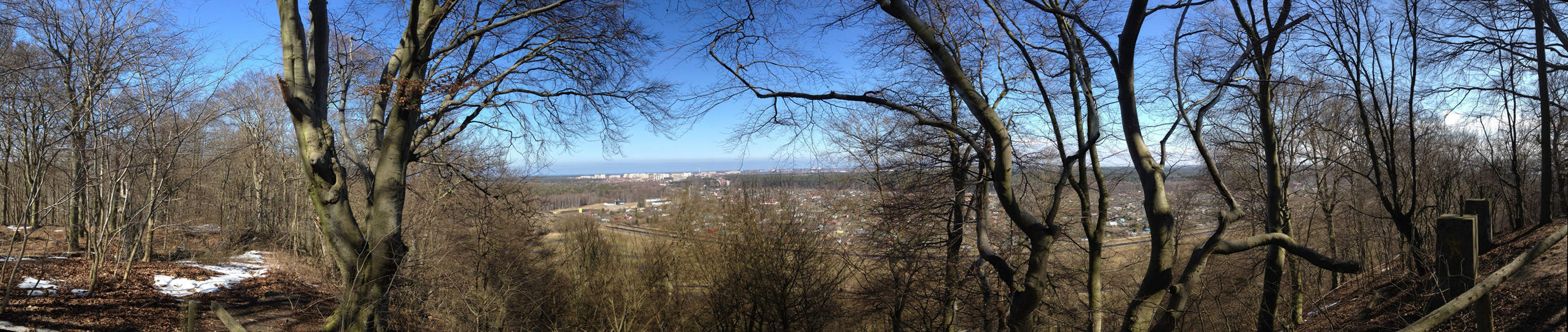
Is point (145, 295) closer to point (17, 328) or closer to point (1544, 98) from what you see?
point (17, 328)

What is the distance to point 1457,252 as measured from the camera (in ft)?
11.5

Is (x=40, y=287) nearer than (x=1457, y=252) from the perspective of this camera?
No

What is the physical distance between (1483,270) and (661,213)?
20.7m

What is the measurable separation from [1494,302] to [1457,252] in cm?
241

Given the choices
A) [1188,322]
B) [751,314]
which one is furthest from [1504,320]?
[751,314]

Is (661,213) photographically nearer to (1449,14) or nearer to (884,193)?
(884,193)

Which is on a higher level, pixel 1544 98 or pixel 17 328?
pixel 1544 98

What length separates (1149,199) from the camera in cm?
374

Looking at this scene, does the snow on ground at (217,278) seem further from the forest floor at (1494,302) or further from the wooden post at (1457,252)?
the forest floor at (1494,302)

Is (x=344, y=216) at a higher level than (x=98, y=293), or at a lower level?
higher

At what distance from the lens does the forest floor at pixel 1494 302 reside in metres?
4.17

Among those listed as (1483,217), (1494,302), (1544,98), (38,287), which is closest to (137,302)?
(38,287)

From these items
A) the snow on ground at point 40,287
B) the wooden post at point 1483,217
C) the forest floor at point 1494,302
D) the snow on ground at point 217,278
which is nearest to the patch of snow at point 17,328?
the snow on ground at point 40,287

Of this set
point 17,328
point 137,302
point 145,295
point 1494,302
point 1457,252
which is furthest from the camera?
point 145,295
